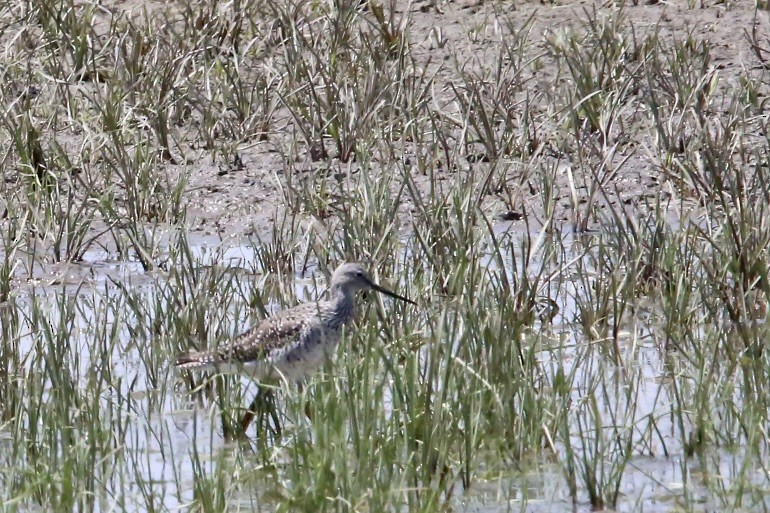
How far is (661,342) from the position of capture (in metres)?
6.86

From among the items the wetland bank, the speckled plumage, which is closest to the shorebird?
the speckled plumage

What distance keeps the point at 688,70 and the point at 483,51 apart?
180cm

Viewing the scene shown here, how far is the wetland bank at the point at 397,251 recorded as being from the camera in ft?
16.6

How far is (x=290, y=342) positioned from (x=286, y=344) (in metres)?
0.02

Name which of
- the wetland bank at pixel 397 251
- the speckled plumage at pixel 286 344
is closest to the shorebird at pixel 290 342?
the speckled plumage at pixel 286 344

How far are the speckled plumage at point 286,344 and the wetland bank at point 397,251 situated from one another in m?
0.13

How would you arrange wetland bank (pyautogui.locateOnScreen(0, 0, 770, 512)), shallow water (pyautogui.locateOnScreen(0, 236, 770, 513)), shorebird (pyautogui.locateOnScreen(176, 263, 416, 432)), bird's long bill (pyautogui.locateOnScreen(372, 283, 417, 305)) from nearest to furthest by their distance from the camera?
shallow water (pyautogui.locateOnScreen(0, 236, 770, 513))
wetland bank (pyautogui.locateOnScreen(0, 0, 770, 512))
shorebird (pyautogui.locateOnScreen(176, 263, 416, 432))
bird's long bill (pyautogui.locateOnScreen(372, 283, 417, 305))

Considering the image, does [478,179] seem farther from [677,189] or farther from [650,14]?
[650,14]

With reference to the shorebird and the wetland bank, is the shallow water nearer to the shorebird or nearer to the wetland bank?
the wetland bank

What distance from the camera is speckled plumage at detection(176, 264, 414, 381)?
623 centimetres

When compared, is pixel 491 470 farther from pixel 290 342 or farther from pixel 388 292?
pixel 388 292

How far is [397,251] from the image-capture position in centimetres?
815

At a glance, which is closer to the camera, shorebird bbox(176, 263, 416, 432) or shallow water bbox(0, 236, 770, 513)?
shallow water bbox(0, 236, 770, 513)

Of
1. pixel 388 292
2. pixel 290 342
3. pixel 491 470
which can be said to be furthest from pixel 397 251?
pixel 491 470
